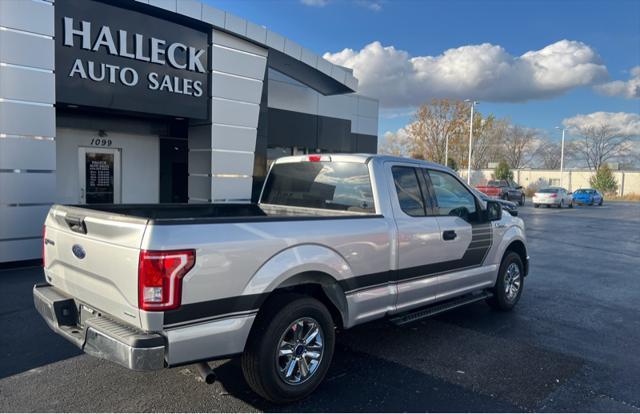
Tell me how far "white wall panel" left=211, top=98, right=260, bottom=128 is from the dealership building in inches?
1.1

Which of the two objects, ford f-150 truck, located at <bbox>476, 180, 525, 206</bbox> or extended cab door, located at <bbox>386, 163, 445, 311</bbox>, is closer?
extended cab door, located at <bbox>386, 163, 445, 311</bbox>

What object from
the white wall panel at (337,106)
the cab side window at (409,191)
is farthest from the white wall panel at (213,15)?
the cab side window at (409,191)

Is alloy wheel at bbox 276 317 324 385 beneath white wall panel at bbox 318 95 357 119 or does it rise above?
beneath

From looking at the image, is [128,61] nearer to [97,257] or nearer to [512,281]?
[97,257]

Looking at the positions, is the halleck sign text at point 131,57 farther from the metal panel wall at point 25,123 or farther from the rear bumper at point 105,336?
the rear bumper at point 105,336

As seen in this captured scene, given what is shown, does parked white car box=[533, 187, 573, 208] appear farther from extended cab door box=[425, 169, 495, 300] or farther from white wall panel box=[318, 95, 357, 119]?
extended cab door box=[425, 169, 495, 300]

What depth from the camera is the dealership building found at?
8.21 m

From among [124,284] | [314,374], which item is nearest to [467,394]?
[314,374]

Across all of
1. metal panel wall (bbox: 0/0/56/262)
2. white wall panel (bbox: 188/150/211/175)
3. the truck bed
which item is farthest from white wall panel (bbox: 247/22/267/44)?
the truck bed

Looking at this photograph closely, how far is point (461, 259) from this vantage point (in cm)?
534

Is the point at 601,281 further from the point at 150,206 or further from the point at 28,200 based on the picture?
the point at 28,200

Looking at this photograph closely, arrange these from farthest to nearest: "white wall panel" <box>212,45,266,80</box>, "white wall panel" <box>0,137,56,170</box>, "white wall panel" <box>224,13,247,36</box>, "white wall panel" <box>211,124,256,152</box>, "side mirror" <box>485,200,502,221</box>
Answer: "white wall panel" <box>211,124,256,152</box> < "white wall panel" <box>212,45,266,80</box> < "white wall panel" <box>224,13,247,36</box> < "white wall panel" <box>0,137,56,170</box> < "side mirror" <box>485,200,502,221</box>

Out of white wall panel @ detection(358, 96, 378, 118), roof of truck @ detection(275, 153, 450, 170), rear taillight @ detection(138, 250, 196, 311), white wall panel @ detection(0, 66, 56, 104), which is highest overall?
white wall panel @ detection(358, 96, 378, 118)

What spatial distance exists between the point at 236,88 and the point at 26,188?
206 inches
